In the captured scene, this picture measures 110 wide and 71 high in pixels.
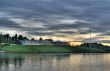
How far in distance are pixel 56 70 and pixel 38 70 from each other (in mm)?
3975

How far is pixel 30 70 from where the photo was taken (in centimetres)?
7838

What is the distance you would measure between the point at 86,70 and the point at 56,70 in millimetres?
6813

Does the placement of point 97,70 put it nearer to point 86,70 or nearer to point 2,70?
point 86,70

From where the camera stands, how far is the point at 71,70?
79.0 metres

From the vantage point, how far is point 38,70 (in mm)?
79250

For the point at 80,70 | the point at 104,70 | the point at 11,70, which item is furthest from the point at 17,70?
the point at 104,70

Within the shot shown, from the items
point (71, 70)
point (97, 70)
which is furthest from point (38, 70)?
point (97, 70)

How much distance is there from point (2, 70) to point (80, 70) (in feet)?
55.9

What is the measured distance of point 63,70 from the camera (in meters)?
78.6

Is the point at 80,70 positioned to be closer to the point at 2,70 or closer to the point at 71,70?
the point at 71,70

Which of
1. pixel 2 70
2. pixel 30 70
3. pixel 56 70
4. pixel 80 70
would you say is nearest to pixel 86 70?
pixel 80 70

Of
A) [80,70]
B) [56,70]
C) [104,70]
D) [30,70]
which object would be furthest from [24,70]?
[104,70]

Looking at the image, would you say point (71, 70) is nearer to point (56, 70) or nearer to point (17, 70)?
point (56, 70)

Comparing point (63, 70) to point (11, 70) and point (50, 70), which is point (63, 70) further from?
point (11, 70)
